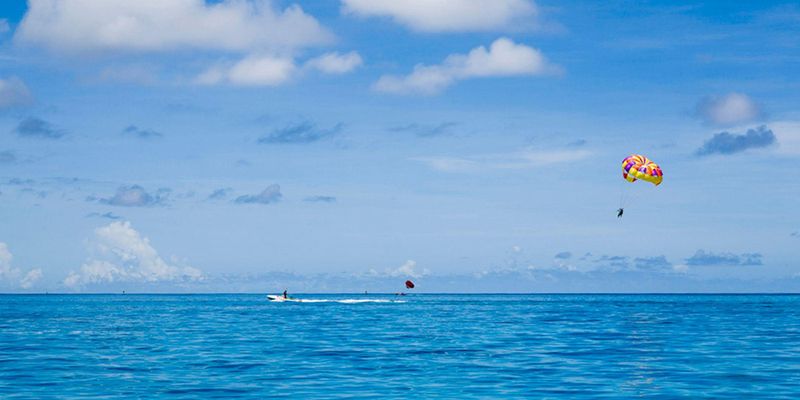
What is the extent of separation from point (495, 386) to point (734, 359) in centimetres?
1772

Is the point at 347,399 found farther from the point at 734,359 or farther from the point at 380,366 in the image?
the point at 734,359

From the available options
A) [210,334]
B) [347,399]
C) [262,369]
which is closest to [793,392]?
[347,399]

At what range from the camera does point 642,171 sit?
72312 mm

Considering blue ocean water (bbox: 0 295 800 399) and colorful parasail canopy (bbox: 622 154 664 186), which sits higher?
colorful parasail canopy (bbox: 622 154 664 186)

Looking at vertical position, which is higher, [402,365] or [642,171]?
[642,171]

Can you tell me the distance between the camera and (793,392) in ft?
113

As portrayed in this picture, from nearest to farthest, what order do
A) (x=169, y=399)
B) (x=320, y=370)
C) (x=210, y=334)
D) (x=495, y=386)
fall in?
1. (x=169, y=399)
2. (x=495, y=386)
3. (x=320, y=370)
4. (x=210, y=334)

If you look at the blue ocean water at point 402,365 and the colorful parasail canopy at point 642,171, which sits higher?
the colorful parasail canopy at point 642,171

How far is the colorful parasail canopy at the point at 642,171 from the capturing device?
71875mm

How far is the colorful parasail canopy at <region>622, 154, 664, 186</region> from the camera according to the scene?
236ft

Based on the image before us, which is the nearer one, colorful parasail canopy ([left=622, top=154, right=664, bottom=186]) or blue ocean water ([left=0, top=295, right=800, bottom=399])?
blue ocean water ([left=0, top=295, right=800, bottom=399])

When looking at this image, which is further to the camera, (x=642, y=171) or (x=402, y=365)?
(x=642, y=171)

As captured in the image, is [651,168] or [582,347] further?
[651,168]

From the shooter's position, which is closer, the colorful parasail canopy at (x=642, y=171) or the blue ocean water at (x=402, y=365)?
the blue ocean water at (x=402, y=365)
